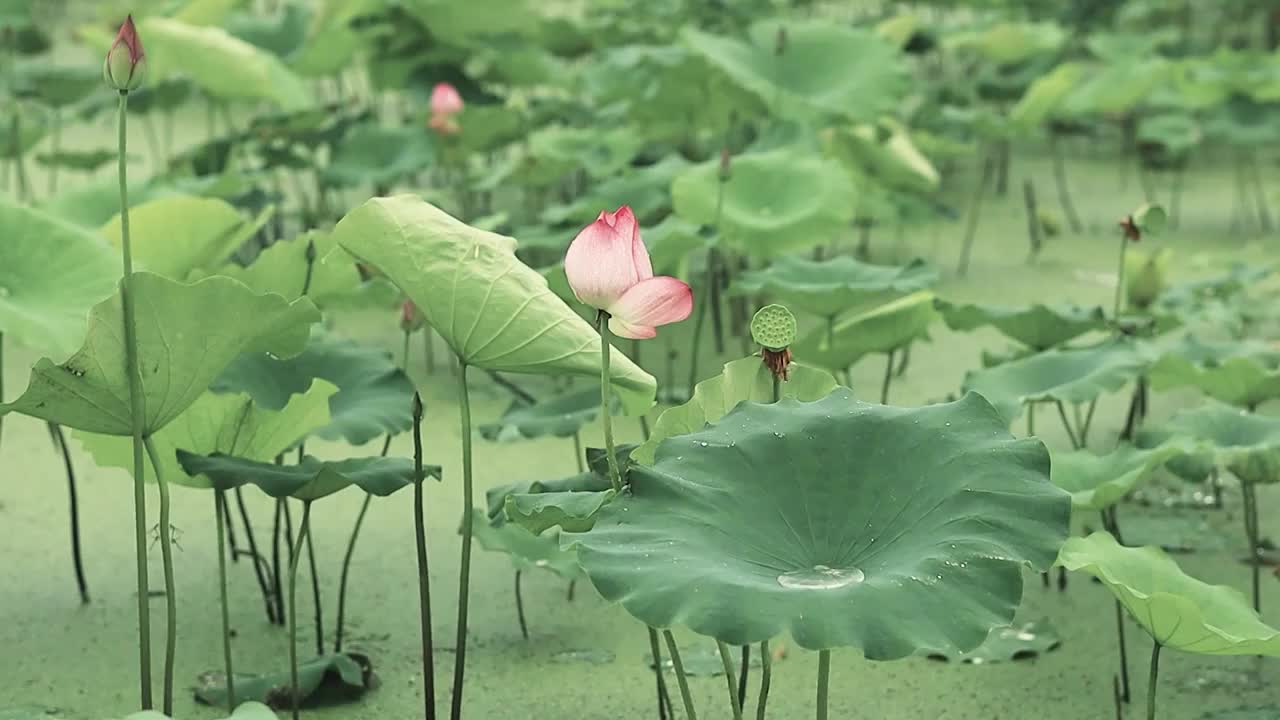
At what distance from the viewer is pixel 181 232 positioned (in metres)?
2.21

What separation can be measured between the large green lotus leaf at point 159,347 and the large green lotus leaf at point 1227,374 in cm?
124

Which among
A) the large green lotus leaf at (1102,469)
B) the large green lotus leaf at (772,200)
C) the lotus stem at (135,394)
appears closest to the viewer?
the lotus stem at (135,394)

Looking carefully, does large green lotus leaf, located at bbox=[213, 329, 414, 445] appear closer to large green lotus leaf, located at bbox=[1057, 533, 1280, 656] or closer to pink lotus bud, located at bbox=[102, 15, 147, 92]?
pink lotus bud, located at bbox=[102, 15, 147, 92]

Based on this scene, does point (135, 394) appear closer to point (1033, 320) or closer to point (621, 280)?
point (621, 280)

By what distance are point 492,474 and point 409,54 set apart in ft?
6.44

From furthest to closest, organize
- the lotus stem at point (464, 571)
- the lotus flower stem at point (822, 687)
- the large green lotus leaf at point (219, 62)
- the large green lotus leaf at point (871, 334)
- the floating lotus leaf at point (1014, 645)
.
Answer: the large green lotus leaf at point (219, 62) → the large green lotus leaf at point (871, 334) → the floating lotus leaf at point (1014, 645) → the lotus stem at point (464, 571) → the lotus flower stem at point (822, 687)

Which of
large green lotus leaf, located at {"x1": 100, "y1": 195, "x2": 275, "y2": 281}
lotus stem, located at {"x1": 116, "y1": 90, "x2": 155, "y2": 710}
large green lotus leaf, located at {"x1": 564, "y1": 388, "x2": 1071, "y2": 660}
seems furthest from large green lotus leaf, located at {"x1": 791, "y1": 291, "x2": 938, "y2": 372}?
lotus stem, located at {"x1": 116, "y1": 90, "x2": 155, "y2": 710}

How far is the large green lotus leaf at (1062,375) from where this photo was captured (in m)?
2.03

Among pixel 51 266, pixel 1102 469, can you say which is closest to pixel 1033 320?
pixel 1102 469

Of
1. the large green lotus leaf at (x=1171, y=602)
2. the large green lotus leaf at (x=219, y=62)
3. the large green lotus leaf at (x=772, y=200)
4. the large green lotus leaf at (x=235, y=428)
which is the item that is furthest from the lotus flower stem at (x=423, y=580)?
the large green lotus leaf at (x=219, y=62)

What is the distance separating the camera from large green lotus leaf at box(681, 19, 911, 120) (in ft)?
11.4

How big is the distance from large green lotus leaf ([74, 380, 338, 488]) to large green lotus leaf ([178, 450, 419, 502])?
0.07 metres

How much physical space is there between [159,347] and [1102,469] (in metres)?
1.08

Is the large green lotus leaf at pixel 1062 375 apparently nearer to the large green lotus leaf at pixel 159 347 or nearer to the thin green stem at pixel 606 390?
the thin green stem at pixel 606 390
